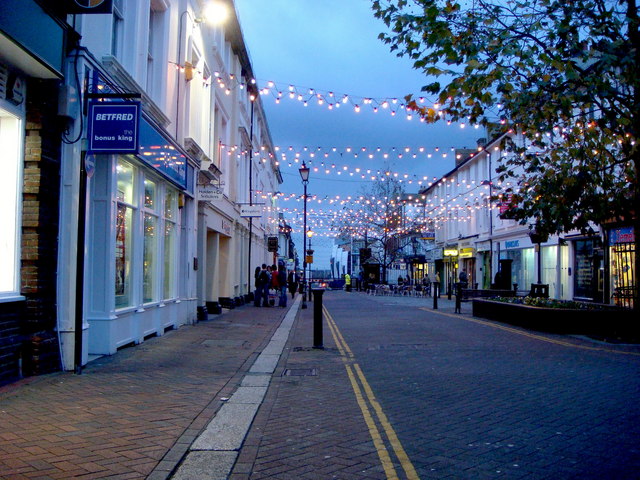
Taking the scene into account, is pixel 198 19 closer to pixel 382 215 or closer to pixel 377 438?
pixel 377 438

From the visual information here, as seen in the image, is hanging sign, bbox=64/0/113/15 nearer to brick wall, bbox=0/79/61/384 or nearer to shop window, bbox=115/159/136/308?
brick wall, bbox=0/79/61/384

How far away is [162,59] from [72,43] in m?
4.71

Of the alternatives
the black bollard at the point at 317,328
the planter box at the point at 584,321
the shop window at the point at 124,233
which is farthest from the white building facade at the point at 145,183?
the planter box at the point at 584,321

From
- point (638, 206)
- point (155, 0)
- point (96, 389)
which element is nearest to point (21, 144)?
point (96, 389)

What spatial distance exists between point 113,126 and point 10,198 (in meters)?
1.69

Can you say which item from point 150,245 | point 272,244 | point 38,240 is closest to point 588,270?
point 272,244

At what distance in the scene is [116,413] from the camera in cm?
622

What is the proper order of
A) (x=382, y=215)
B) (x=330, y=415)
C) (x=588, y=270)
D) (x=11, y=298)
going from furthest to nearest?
(x=382, y=215), (x=588, y=270), (x=11, y=298), (x=330, y=415)

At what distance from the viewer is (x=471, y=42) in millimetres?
9703

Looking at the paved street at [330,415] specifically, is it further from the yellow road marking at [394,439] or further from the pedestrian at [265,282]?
the pedestrian at [265,282]

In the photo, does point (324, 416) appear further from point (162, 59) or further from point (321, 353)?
point (162, 59)

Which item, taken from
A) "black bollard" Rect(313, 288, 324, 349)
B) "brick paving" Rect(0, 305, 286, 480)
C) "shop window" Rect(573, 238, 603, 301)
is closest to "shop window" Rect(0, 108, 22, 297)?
"brick paving" Rect(0, 305, 286, 480)

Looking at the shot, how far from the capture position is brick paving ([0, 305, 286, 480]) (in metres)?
4.62

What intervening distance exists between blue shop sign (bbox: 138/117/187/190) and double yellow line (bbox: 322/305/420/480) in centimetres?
536
